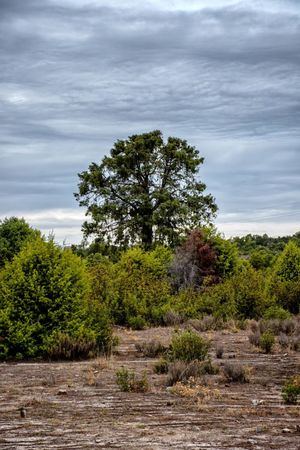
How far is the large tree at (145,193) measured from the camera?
4119cm

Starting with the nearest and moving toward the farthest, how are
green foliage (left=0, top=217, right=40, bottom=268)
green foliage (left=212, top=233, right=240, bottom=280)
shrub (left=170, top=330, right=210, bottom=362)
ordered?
shrub (left=170, top=330, right=210, bottom=362) < green foliage (left=0, top=217, right=40, bottom=268) < green foliage (left=212, top=233, right=240, bottom=280)

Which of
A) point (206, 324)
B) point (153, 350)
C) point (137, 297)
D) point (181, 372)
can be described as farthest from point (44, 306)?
point (137, 297)

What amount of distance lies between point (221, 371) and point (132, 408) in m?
3.72

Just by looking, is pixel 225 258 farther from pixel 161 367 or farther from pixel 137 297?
pixel 161 367

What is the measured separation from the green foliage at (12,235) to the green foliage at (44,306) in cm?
1443

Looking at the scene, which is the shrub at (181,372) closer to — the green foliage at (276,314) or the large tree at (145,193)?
the green foliage at (276,314)

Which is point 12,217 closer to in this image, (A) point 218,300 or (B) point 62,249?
(A) point 218,300

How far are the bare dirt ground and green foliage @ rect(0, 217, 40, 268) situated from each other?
16.9 metres

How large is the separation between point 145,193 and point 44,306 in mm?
27726

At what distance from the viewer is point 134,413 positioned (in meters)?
8.55

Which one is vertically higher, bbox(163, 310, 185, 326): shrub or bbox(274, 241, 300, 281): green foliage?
bbox(274, 241, 300, 281): green foliage

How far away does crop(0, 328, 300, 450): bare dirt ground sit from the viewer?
23.3 ft

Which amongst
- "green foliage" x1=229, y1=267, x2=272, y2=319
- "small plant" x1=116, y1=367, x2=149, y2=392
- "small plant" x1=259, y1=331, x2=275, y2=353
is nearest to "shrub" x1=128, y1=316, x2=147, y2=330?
"green foliage" x1=229, y1=267, x2=272, y2=319

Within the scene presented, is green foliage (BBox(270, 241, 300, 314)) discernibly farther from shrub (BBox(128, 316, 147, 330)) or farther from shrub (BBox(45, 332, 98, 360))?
shrub (BBox(45, 332, 98, 360))
